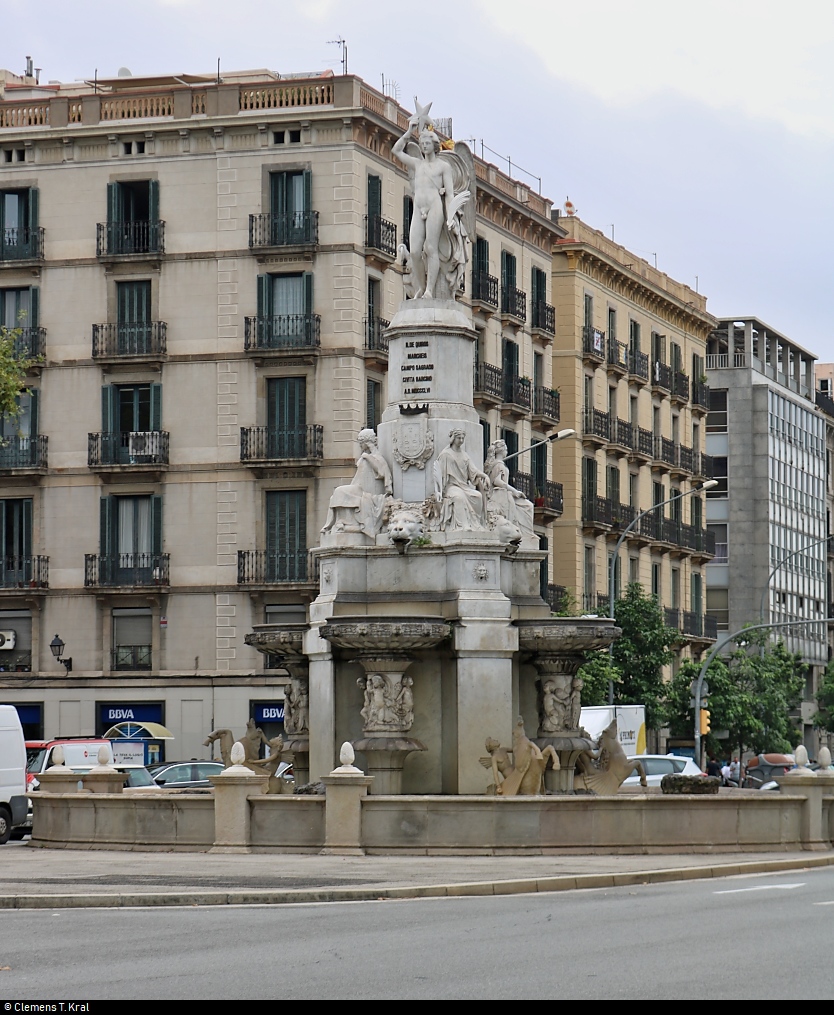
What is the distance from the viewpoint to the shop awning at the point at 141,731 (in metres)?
51.5

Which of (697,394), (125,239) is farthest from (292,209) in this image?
(697,394)

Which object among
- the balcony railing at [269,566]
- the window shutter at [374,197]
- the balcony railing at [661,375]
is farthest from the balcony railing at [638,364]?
the balcony railing at [269,566]

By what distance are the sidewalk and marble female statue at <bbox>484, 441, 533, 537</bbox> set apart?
5.81 meters

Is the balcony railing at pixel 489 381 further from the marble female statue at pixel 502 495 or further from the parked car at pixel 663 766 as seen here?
the marble female statue at pixel 502 495

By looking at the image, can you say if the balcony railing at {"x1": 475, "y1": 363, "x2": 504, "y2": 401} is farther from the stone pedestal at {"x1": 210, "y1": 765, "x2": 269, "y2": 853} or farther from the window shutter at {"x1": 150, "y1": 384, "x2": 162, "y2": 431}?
the stone pedestal at {"x1": 210, "y1": 765, "x2": 269, "y2": 853}

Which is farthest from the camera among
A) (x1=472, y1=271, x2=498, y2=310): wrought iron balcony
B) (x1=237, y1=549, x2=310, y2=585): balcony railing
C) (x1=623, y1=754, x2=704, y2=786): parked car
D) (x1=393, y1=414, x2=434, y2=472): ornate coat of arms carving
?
(x1=472, y1=271, x2=498, y2=310): wrought iron balcony

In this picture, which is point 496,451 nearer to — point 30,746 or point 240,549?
point 30,746

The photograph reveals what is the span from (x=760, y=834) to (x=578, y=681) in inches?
141

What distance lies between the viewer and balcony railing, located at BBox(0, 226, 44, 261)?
56.5m

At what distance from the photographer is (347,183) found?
54.4 meters

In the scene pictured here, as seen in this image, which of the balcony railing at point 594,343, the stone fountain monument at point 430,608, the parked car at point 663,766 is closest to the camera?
the stone fountain monument at point 430,608

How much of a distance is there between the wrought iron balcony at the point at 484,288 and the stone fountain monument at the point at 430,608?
3079cm

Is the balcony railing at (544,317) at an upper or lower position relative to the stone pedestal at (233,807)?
upper

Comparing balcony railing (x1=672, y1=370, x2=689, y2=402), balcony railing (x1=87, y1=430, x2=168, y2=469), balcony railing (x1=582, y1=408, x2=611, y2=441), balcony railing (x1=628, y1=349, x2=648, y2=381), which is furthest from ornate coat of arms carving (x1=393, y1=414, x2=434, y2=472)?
balcony railing (x1=672, y1=370, x2=689, y2=402)
